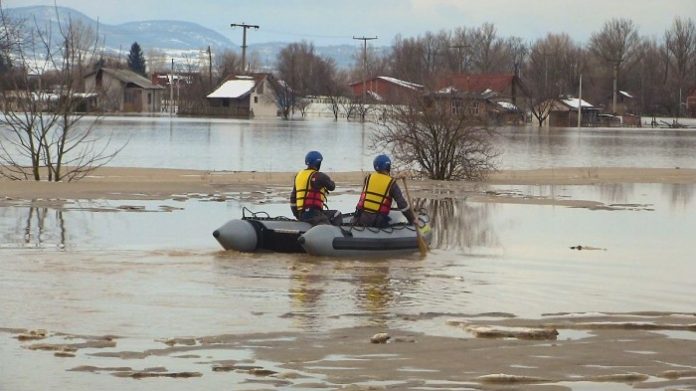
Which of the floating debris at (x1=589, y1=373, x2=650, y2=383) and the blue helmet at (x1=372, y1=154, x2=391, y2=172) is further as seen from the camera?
the blue helmet at (x1=372, y1=154, x2=391, y2=172)

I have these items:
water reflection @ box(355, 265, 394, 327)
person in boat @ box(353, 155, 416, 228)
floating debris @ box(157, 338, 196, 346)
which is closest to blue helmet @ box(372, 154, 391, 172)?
person in boat @ box(353, 155, 416, 228)

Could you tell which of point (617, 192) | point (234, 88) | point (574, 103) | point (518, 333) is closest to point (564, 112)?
point (574, 103)

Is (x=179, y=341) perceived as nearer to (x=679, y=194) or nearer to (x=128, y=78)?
(x=679, y=194)

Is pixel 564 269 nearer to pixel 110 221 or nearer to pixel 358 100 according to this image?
pixel 110 221

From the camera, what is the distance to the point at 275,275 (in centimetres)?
1888

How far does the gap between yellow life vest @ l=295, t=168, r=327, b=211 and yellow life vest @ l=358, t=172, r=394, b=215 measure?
69 centimetres

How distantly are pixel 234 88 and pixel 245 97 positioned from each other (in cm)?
159

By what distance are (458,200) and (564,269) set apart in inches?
520

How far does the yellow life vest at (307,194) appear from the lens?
69.8ft

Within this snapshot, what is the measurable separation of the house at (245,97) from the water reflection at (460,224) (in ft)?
378

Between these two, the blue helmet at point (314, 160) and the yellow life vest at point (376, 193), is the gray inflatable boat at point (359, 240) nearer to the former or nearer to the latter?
the yellow life vest at point (376, 193)

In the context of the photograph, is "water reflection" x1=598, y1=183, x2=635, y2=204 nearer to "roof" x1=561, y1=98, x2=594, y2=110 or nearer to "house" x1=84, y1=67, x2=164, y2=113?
"roof" x1=561, y1=98, x2=594, y2=110

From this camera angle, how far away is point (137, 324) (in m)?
14.4

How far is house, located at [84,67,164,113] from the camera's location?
495ft
